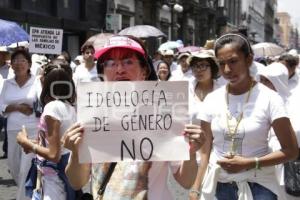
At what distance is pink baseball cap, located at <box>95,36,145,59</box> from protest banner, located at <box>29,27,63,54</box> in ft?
29.5

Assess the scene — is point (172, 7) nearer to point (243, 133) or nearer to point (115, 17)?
point (115, 17)

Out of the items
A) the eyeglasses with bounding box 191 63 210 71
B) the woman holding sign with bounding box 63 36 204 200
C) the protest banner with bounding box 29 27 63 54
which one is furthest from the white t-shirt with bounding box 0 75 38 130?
the protest banner with bounding box 29 27 63 54

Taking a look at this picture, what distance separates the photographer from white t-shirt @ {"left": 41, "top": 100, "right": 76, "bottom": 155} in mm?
4348

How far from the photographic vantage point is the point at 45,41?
11.8 metres

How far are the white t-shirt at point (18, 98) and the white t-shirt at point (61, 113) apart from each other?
217cm

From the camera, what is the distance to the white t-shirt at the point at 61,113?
14.3 feet

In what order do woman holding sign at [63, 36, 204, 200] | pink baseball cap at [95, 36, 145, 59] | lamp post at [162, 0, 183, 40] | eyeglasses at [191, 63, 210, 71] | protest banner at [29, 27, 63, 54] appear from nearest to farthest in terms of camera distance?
woman holding sign at [63, 36, 204, 200]
pink baseball cap at [95, 36, 145, 59]
eyeglasses at [191, 63, 210, 71]
protest banner at [29, 27, 63, 54]
lamp post at [162, 0, 183, 40]

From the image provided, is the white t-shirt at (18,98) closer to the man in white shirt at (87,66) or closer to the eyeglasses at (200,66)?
→ the eyeglasses at (200,66)

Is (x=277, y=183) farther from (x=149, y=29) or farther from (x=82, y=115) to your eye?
(x=149, y=29)

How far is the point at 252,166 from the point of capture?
353 centimetres

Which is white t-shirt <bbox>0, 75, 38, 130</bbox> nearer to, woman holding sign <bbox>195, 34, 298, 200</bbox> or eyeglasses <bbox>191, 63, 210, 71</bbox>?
eyeglasses <bbox>191, 63, 210, 71</bbox>

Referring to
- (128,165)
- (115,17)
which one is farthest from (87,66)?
(115,17)

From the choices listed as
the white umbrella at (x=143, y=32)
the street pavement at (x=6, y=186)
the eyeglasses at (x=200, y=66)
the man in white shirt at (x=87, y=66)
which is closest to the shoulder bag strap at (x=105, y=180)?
the eyeglasses at (x=200, y=66)

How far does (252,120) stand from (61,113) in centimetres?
140
